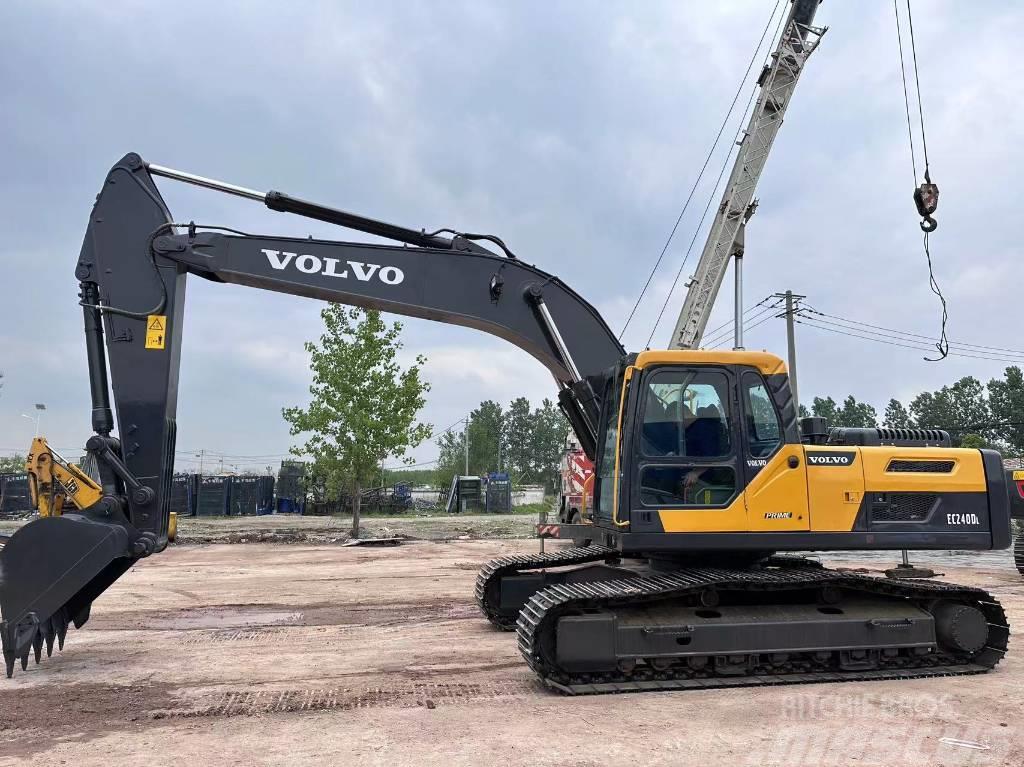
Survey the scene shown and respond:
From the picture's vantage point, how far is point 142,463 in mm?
7137

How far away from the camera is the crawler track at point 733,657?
6.35m

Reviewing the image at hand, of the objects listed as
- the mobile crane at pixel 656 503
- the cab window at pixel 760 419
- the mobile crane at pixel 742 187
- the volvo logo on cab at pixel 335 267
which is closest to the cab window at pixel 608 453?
the mobile crane at pixel 656 503

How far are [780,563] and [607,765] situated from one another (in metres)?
4.56

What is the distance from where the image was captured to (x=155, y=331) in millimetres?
7367

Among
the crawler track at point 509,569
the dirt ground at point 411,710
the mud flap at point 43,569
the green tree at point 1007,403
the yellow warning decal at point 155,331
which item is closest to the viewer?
the dirt ground at point 411,710

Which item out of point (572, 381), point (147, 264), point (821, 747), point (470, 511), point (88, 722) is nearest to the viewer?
point (821, 747)

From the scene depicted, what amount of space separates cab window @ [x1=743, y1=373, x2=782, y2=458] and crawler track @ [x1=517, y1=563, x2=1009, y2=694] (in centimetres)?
113

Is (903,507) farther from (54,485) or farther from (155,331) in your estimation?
(54,485)

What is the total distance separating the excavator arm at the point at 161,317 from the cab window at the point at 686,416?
1.04 metres

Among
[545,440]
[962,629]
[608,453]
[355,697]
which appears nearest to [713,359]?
[608,453]

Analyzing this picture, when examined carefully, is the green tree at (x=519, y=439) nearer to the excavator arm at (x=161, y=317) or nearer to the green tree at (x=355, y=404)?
the green tree at (x=355, y=404)

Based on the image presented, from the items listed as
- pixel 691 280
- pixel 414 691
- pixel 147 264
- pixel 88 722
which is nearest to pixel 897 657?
pixel 414 691

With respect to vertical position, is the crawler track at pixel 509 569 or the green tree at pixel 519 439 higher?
the green tree at pixel 519 439

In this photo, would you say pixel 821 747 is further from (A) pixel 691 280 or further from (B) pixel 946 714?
(A) pixel 691 280
